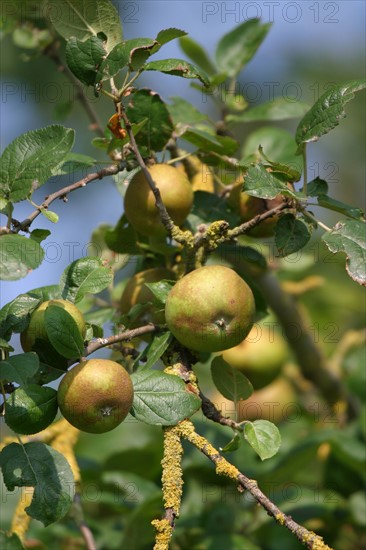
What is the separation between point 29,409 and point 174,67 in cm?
54

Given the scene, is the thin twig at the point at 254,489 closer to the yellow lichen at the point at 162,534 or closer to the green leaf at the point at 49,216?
the yellow lichen at the point at 162,534

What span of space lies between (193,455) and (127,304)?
0.57 meters

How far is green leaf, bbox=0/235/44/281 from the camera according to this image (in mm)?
929

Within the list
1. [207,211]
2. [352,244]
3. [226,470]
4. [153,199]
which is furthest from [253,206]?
[226,470]

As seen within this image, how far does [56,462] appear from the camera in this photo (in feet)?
3.47

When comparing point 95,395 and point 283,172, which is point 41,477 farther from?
point 283,172

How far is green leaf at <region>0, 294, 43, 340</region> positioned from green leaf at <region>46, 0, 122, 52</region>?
405 millimetres

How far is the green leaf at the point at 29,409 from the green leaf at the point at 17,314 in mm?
83

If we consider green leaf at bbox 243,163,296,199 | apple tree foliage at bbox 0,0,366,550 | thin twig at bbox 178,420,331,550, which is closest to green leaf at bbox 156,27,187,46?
apple tree foliage at bbox 0,0,366,550

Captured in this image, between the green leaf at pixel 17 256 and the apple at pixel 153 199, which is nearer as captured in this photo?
the green leaf at pixel 17 256

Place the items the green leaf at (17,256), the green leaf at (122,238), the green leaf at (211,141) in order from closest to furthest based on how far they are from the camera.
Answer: the green leaf at (17,256), the green leaf at (211,141), the green leaf at (122,238)

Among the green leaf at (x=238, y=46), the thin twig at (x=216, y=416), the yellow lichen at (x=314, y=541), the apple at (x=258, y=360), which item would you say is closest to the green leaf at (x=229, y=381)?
the thin twig at (x=216, y=416)

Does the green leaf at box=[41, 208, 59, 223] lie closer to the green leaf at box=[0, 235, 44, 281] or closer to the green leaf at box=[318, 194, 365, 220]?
the green leaf at box=[0, 235, 44, 281]

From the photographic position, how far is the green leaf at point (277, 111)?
64.0 inches
